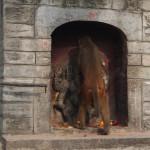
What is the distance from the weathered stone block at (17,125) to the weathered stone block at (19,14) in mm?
1906

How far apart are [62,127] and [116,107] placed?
1.47 metres

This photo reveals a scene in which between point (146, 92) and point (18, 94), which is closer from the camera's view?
point (18, 94)

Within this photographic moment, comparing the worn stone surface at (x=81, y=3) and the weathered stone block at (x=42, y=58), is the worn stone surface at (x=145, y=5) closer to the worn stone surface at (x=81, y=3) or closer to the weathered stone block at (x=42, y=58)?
the worn stone surface at (x=81, y=3)

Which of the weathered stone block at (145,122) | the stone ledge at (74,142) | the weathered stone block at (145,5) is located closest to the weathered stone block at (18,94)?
the stone ledge at (74,142)

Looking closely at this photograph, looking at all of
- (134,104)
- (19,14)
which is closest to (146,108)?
(134,104)

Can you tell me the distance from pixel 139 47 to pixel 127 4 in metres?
0.93

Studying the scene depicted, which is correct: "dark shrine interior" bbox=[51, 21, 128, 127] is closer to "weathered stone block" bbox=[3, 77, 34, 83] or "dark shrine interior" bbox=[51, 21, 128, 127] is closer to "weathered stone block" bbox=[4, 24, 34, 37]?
"weathered stone block" bbox=[3, 77, 34, 83]

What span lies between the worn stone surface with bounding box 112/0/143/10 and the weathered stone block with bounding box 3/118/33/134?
294 cm

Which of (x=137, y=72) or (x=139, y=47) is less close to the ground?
(x=139, y=47)

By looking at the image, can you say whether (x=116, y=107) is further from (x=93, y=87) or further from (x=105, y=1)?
(x=105, y=1)

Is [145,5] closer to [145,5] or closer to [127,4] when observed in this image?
[145,5]

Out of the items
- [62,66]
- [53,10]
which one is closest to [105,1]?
[53,10]

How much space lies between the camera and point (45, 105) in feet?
27.4

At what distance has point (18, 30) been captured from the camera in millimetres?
8281
